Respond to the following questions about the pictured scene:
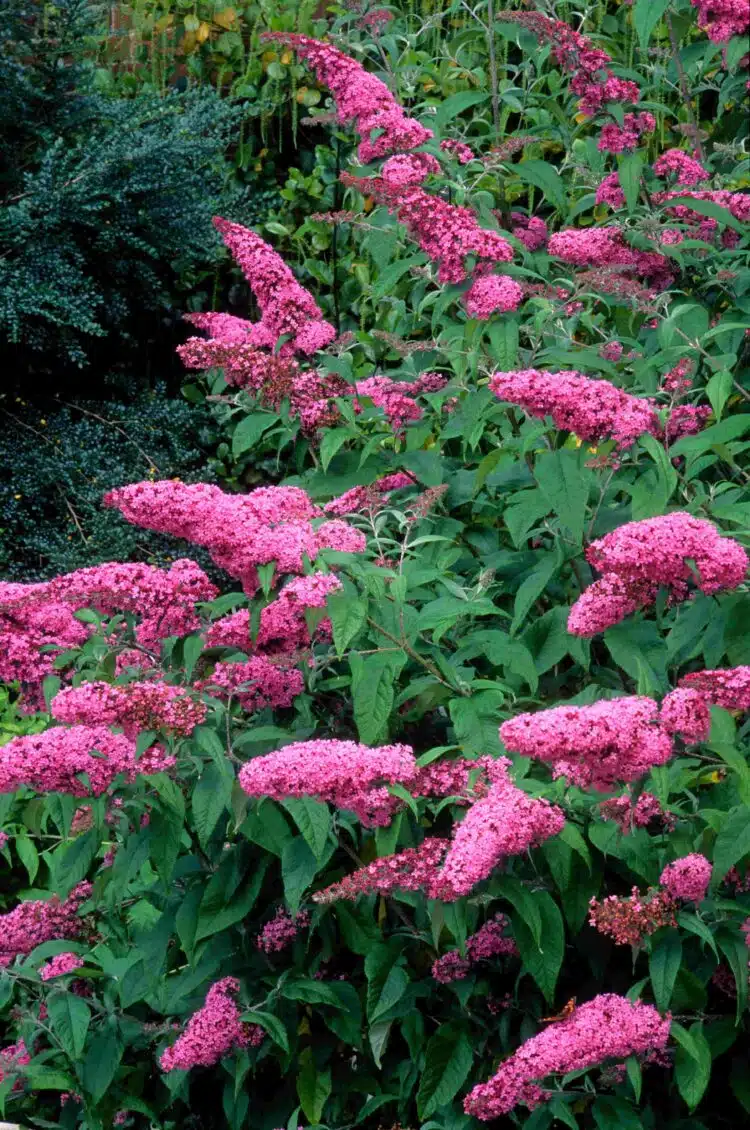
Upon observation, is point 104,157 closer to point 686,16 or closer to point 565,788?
point 686,16

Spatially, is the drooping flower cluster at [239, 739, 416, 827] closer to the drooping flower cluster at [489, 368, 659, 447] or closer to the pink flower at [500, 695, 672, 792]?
the pink flower at [500, 695, 672, 792]

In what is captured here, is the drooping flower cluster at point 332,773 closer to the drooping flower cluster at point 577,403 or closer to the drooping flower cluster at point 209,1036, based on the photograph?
the drooping flower cluster at point 209,1036

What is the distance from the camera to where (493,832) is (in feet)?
7.22

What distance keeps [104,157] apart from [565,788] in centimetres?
438

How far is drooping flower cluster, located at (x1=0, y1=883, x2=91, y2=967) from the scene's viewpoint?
2.97 metres

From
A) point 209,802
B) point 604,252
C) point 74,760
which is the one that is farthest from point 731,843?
point 604,252

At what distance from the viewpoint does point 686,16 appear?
375 cm

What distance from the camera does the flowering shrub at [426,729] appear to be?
7.67ft

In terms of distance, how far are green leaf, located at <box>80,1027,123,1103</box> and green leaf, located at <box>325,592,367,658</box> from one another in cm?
104

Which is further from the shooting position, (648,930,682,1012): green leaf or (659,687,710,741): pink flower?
(648,930,682,1012): green leaf

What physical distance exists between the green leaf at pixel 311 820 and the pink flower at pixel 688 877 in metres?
0.55

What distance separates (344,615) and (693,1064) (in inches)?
36.8

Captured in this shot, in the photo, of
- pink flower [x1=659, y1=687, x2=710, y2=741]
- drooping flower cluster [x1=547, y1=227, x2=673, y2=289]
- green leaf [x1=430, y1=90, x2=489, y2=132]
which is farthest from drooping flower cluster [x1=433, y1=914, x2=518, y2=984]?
green leaf [x1=430, y1=90, x2=489, y2=132]

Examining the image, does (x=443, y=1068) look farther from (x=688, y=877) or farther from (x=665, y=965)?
(x=688, y=877)
